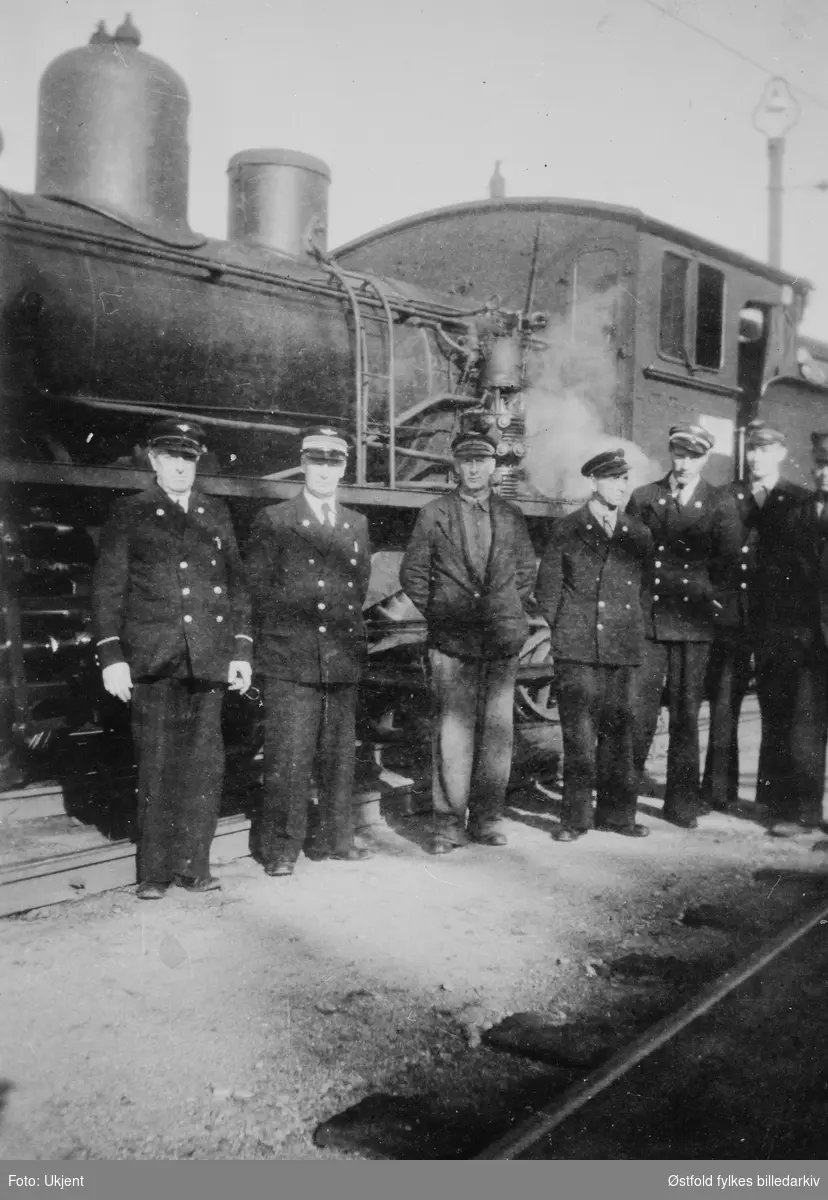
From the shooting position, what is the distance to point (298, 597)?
3.89 meters

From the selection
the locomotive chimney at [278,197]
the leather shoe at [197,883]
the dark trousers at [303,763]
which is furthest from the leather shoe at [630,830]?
the locomotive chimney at [278,197]

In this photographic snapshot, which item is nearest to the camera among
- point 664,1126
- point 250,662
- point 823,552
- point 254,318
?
point 664,1126

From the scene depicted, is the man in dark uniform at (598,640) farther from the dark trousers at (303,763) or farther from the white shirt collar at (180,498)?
the white shirt collar at (180,498)

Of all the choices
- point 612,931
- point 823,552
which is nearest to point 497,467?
point 823,552

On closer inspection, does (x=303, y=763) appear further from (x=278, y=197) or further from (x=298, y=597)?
(x=278, y=197)

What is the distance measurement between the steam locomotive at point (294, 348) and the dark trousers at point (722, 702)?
0.94m

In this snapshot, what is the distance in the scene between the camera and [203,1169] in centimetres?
195

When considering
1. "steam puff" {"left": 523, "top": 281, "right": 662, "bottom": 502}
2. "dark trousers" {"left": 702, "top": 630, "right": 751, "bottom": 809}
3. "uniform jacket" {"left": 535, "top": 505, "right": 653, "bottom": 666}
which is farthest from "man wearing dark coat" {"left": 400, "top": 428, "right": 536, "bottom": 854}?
"steam puff" {"left": 523, "top": 281, "right": 662, "bottom": 502}

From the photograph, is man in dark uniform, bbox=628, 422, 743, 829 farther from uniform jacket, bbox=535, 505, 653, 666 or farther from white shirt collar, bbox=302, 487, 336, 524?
white shirt collar, bbox=302, 487, 336, 524

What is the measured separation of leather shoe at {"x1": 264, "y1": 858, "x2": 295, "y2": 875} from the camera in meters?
3.79

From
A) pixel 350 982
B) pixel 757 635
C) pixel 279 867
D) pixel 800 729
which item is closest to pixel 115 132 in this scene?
pixel 279 867

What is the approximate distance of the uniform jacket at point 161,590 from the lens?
11.3 feet

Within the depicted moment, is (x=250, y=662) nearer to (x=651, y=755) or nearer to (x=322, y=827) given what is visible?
(x=322, y=827)

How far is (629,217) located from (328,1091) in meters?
5.43
